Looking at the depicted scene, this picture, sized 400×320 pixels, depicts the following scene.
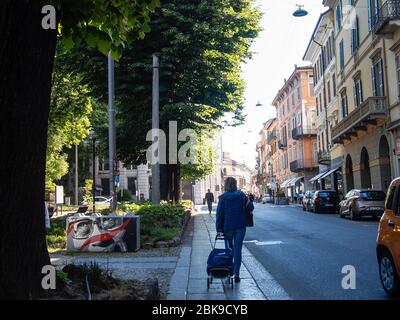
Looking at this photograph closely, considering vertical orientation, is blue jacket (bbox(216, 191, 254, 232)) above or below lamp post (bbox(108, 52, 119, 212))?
below

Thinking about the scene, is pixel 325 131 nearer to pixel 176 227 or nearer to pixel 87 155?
pixel 87 155

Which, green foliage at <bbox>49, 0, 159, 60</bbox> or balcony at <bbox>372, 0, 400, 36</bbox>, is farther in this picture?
balcony at <bbox>372, 0, 400, 36</bbox>

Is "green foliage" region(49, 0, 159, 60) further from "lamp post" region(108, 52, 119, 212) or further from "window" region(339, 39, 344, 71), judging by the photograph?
"window" region(339, 39, 344, 71)

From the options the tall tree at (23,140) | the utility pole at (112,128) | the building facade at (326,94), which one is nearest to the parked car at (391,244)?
the tall tree at (23,140)

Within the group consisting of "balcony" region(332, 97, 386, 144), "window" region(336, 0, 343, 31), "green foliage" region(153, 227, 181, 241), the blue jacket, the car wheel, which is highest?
"window" region(336, 0, 343, 31)

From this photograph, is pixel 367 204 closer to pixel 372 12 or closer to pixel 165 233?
pixel 372 12

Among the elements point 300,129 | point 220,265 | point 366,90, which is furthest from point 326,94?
point 220,265

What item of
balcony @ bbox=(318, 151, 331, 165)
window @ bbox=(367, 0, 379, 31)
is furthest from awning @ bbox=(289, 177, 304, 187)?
window @ bbox=(367, 0, 379, 31)

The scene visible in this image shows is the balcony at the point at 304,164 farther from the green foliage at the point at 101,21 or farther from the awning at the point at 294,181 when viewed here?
the green foliage at the point at 101,21

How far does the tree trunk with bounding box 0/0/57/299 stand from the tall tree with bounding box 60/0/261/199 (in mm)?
15812

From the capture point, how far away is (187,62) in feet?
71.6

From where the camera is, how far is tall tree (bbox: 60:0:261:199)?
2152 centimetres

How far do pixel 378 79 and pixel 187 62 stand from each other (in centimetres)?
1346

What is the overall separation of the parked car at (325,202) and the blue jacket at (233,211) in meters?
26.2
